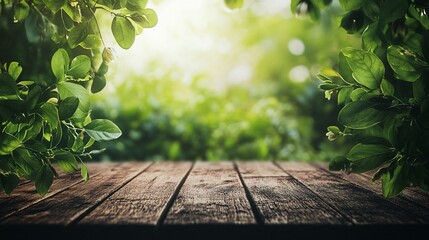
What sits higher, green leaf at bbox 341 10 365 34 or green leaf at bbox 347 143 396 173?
green leaf at bbox 341 10 365 34

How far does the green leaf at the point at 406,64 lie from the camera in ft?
3.04

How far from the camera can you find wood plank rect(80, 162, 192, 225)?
2.89ft

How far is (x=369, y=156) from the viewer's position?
1.01m

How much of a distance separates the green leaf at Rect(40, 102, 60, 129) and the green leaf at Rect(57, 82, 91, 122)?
0.17 feet

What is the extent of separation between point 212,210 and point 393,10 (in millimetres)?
676

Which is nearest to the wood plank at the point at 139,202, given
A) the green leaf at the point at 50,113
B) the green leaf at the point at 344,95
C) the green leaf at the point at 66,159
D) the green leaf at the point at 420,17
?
the green leaf at the point at 66,159

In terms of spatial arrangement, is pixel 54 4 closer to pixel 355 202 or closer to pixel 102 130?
pixel 102 130

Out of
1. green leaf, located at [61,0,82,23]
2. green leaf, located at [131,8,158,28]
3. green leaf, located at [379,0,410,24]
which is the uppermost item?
green leaf, located at [61,0,82,23]

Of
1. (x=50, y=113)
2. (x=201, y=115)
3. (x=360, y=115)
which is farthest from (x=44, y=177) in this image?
(x=201, y=115)

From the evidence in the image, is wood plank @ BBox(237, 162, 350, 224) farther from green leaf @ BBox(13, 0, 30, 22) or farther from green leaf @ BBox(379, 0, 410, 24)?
green leaf @ BBox(13, 0, 30, 22)

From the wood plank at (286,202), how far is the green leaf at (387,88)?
333mm

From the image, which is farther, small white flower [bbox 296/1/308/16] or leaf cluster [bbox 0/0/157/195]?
small white flower [bbox 296/1/308/16]

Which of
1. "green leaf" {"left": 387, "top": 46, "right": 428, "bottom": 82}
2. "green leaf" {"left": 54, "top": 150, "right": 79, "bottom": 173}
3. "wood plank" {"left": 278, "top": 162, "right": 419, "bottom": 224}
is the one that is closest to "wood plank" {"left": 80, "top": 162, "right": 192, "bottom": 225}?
"green leaf" {"left": 54, "top": 150, "right": 79, "bottom": 173}

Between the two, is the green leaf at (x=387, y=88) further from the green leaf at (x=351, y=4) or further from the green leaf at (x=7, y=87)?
the green leaf at (x=7, y=87)
